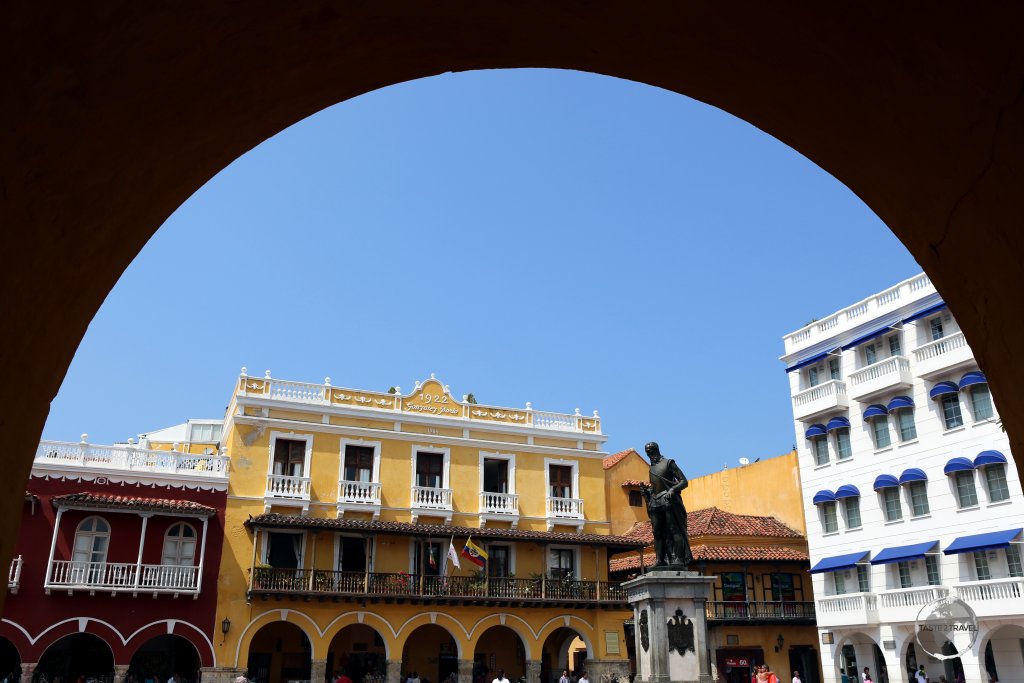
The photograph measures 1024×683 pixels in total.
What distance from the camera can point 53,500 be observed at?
89.7 feet

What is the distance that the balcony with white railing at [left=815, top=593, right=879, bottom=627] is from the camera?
2963cm

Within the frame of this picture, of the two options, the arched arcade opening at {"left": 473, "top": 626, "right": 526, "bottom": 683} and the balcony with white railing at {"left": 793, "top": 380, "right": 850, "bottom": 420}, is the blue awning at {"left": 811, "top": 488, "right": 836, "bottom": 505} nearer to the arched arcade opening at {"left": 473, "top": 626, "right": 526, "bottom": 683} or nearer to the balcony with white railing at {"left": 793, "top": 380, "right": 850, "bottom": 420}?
the balcony with white railing at {"left": 793, "top": 380, "right": 850, "bottom": 420}

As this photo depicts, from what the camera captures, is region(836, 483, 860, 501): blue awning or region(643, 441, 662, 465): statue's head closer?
region(643, 441, 662, 465): statue's head

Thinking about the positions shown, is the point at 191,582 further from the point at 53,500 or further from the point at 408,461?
the point at 408,461

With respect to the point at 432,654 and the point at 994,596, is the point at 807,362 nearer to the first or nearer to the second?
the point at 994,596

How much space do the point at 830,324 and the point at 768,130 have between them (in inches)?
1256

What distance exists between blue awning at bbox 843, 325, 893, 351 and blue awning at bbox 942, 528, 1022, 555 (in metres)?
7.47

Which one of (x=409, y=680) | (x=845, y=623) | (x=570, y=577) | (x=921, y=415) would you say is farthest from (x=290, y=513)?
(x=921, y=415)

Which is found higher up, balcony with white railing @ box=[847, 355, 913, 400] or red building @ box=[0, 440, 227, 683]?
balcony with white railing @ box=[847, 355, 913, 400]

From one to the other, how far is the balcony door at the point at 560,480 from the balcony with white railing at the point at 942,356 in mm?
14085

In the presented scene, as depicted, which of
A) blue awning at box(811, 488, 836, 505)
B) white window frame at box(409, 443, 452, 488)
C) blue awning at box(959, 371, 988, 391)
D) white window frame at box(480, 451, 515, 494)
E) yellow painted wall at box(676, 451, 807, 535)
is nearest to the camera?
blue awning at box(959, 371, 988, 391)

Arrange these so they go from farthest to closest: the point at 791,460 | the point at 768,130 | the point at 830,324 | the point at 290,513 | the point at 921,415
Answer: the point at 791,460 → the point at 830,324 → the point at 290,513 → the point at 921,415 → the point at 768,130

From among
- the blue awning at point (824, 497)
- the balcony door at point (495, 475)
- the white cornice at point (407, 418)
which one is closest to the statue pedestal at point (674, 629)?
the blue awning at point (824, 497)

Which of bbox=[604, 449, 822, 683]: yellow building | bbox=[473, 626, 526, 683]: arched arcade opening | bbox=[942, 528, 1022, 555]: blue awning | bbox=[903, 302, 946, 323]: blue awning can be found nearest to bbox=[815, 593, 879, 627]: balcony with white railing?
bbox=[604, 449, 822, 683]: yellow building
